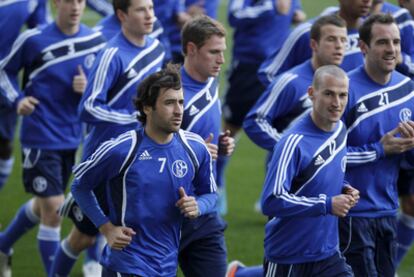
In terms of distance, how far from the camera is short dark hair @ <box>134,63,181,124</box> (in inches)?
270

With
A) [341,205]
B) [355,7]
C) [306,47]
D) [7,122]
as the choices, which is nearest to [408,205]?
[306,47]

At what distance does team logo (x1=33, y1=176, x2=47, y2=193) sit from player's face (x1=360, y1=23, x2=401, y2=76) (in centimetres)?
280

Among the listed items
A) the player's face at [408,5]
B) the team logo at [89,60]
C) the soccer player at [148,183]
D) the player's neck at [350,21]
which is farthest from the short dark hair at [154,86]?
the player's face at [408,5]

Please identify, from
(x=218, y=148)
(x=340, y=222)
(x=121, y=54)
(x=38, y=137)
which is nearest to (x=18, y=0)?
(x=38, y=137)

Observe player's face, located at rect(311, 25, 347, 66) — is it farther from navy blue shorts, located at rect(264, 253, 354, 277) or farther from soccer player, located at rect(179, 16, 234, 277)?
navy blue shorts, located at rect(264, 253, 354, 277)

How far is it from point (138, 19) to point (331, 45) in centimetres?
145

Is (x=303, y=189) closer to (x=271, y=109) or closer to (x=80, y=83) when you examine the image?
(x=271, y=109)

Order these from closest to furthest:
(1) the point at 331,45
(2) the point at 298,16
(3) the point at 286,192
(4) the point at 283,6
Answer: (3) the point at 286,192 → (1) the point at 331,45 → (4) the point at 283,6 → (2) the point at 298,16

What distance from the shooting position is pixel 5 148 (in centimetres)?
1119

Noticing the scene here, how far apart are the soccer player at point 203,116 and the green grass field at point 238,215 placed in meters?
2.37

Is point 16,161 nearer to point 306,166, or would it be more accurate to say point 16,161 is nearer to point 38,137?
point 38,137

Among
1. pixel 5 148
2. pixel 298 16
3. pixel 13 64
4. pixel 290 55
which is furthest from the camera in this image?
pixel 298 16

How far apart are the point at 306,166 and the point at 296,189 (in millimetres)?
159

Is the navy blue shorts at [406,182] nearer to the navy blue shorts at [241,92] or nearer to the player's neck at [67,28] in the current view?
the player's neck at [67,28]
